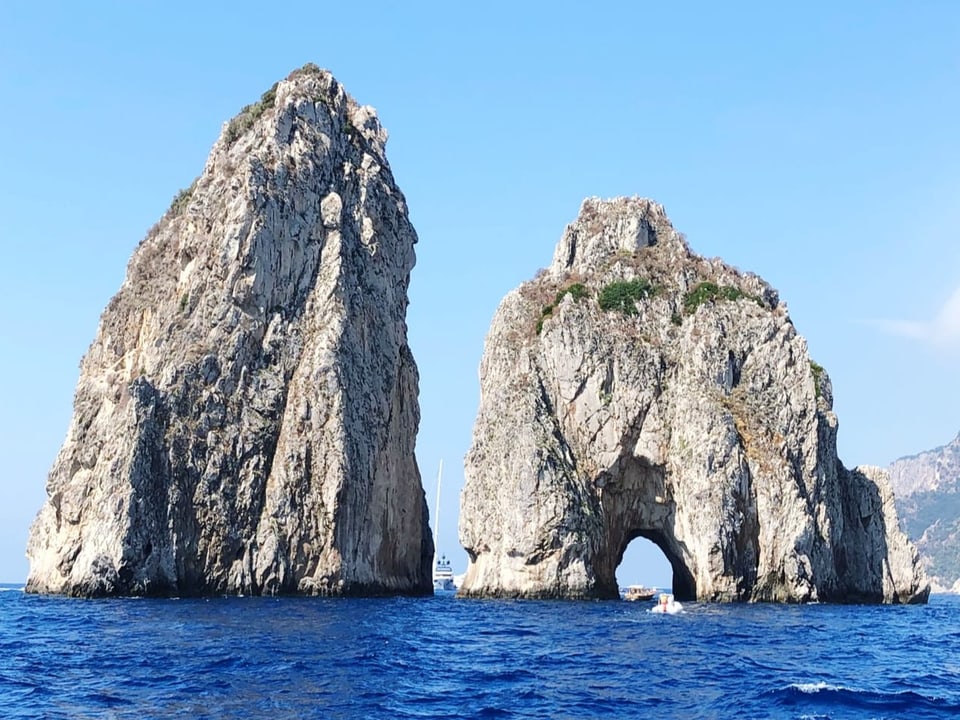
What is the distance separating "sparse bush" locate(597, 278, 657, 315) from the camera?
8381 centimetres

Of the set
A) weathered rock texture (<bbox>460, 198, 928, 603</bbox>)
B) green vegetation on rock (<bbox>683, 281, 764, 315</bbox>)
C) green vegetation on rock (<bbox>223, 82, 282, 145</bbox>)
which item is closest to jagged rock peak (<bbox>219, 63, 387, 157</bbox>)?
green vegetation on rock (<bbox>223, 82, 282, 145</bbox>)

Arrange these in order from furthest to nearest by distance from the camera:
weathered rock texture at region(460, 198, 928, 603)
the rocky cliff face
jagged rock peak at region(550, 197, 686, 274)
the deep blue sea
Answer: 1. jagged rock peak at region(550, 197, 686, 274)
2. weathered rock texture at region(460, 198, 928, 603)
3. the rocky cliff face
4. the deep blue sea

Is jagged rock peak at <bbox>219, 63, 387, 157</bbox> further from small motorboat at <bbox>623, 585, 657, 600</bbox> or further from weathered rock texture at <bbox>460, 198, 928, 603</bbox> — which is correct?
small motorboat at <bbox>623, 585, 657, 600</bbox>

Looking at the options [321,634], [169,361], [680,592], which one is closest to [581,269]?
[680,592]

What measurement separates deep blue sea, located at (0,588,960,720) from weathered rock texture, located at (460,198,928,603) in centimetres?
1763

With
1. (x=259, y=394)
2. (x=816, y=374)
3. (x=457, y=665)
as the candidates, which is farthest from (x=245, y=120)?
(x=457, y=665)

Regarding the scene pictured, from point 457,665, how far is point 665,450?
4516 centimetres

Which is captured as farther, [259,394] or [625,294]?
[625,294]

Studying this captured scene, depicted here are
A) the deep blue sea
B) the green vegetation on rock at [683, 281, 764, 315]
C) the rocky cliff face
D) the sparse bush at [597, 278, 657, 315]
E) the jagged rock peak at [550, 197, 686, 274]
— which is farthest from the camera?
the jagged rock peak at [550, 197, 686, 274]

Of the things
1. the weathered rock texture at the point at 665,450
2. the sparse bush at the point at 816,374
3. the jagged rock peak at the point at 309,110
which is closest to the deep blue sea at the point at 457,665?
the weathered rock texture at the point at 665,450

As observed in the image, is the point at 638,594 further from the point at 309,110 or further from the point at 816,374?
the point at 309,110

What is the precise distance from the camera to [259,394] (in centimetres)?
7775

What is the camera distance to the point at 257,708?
26.8 m

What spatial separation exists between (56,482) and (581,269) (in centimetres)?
4269
